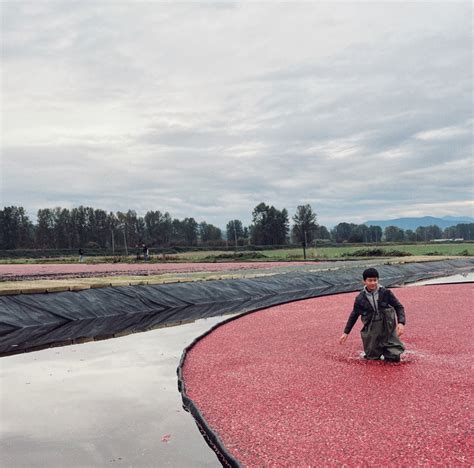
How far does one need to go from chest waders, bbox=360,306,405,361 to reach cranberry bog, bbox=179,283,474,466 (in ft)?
0.57

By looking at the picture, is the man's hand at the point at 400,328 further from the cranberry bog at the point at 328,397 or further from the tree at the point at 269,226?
the tree at the point at 269,226

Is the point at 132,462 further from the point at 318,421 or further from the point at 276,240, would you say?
the point at 276,240

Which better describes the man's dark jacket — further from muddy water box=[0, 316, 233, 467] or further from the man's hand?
muddy water box=[0, 316, 233, 467]

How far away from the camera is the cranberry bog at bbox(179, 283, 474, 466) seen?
12.2ft

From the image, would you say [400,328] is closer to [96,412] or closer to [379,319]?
[379,319]

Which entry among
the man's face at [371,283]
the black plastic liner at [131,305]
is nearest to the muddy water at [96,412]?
the black plastic liner at [131,305]

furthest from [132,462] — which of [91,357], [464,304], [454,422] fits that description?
[464,304]

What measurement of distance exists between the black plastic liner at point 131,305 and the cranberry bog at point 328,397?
9.68 ft

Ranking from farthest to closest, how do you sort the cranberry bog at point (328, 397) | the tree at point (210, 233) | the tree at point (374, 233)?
1. the tree at point (374, 233)
2. the tree at point (210, 233)
3. the cranberry bog at point (328, 397)

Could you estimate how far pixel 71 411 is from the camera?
16.0 feet

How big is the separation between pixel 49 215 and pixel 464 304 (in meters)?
92.2

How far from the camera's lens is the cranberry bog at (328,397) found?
3709mm

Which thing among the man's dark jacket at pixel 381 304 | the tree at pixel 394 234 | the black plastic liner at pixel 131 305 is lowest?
the black plastic liner at pixel 131 305

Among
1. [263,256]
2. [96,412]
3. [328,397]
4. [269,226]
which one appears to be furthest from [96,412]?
[269,226]
